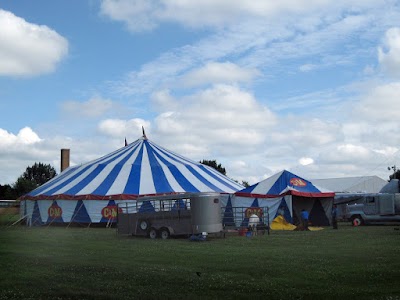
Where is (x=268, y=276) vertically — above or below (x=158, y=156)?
below

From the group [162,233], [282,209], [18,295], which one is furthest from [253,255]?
[282,209]

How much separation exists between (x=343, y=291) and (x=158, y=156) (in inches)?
1067

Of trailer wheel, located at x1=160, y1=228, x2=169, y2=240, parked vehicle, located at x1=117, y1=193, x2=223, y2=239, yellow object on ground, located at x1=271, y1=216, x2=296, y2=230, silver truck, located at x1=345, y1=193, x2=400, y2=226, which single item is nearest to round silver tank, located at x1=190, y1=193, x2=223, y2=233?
parked vehicle, located at x1=117, y1=193, x2=223, y2=239

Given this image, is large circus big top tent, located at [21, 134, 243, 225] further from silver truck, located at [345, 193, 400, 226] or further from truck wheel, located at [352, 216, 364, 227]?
silver truck, located at [345, 193, 400, 226]

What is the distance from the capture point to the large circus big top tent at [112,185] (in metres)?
29.8

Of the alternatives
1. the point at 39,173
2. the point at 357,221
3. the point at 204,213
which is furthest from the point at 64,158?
the point at 39,173

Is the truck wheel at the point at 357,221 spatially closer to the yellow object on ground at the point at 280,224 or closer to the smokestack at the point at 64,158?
the yellow object on ground at the point at 280,224

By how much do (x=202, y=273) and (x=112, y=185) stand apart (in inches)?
833

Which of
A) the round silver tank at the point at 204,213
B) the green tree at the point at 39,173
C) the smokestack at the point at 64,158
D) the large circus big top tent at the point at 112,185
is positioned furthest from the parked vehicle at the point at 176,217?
the green tree at the point at 39,173

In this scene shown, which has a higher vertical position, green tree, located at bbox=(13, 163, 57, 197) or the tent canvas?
green tree, located at bbox=(13, 163, 57, 197)

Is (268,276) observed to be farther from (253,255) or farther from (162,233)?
(162,233)

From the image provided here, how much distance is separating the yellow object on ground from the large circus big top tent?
4.92 metres

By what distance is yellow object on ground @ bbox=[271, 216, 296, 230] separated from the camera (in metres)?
26.6

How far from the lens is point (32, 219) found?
31578mm
